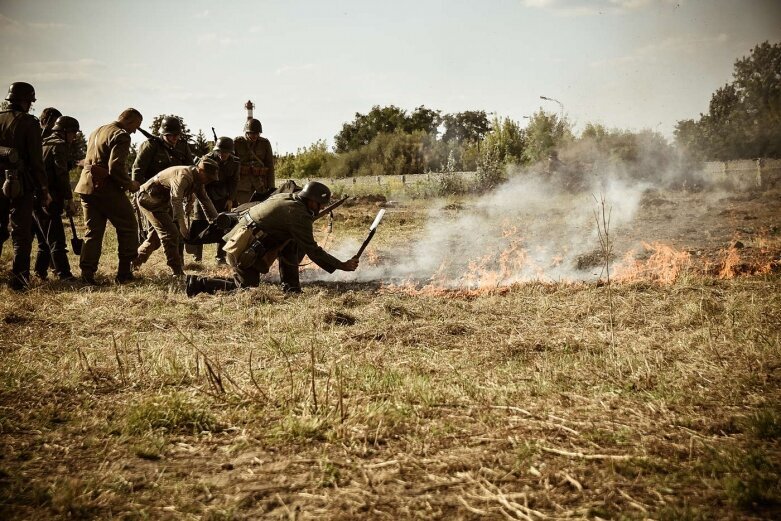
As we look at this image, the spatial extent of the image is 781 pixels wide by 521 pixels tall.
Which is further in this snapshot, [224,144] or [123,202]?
[224,144]

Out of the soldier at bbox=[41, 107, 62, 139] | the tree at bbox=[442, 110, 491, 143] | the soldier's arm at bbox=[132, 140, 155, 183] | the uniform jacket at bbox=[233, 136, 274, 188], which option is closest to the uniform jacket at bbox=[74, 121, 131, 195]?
the soldier's arm at bbox=[132, 140, 155, 183]

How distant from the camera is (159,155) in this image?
813 centimetres

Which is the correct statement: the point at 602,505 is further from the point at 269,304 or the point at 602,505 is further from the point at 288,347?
the point at 269,304

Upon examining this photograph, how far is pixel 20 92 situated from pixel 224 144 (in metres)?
2.59

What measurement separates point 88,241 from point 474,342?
5.30m

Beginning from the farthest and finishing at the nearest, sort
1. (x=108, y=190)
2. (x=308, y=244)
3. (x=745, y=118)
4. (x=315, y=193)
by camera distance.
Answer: (x=745, y=118)
(x=108, y=190)
(x=315, y=193)
(x=308, y=244)

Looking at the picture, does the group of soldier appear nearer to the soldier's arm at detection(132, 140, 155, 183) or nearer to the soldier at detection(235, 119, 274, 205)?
the soldier's arm at detection(132, 140, 155, 183)

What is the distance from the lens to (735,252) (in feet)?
25.5

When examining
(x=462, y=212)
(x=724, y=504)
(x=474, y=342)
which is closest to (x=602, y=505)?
(x=724, y=504)

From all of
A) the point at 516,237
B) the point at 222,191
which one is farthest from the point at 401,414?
the point at 516,237

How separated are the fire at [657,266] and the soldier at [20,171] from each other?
7.20m

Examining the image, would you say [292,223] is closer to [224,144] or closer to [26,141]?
[224,144]

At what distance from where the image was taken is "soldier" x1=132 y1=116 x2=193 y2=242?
802cm

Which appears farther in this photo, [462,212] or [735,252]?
[462,212]
